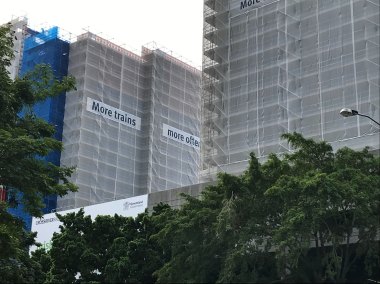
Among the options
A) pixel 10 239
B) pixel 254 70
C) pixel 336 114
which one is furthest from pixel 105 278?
pixel 254 70

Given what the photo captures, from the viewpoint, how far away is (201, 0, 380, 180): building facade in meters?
39.1

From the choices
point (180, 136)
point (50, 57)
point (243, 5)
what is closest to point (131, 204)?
point (243, 5)

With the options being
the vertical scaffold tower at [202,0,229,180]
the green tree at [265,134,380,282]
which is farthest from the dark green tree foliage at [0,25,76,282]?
the vertical scaffold tower at [202,0,229,180]

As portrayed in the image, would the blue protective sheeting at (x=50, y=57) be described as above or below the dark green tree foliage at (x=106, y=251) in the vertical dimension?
above

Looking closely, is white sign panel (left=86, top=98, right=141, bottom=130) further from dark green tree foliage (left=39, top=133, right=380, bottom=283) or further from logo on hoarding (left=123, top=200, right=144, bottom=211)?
dark green tree foliage (left=39, top=133, right=380, bottom=283)

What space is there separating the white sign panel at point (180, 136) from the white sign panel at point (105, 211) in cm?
1802

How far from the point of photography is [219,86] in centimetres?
4644

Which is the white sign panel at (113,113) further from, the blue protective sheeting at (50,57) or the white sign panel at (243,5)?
the white sign panel at (243,5)

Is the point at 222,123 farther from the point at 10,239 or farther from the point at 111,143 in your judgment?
the point at 10,239

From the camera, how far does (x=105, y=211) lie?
163 feet

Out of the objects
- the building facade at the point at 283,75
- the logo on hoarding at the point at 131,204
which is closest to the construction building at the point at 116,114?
the logo on hoarding at the point at 131,204

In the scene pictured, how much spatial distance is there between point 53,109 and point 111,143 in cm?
652

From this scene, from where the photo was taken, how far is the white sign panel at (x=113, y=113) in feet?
207

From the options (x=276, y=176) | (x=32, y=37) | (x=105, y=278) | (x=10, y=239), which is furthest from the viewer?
(x=32, y=37)
